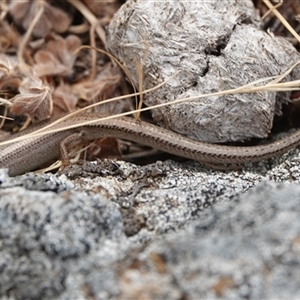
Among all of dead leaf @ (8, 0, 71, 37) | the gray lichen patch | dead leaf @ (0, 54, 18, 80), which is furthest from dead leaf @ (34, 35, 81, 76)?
the gray lichen patch

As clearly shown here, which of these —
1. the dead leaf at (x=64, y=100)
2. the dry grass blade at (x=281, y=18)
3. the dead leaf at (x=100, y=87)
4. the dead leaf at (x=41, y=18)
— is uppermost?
the dry grass blade at (x=281, y=18)

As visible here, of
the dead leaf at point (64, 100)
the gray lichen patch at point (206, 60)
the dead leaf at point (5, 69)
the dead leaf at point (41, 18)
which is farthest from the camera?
the dead leaf at point (41, 18)

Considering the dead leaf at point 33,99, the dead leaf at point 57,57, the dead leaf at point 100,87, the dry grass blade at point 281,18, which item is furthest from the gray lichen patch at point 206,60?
the dead leaf at point 57,57

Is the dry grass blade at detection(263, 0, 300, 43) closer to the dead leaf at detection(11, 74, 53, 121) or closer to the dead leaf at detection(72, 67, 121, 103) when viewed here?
the dead leaf at detection(72, 67, 121, 103)

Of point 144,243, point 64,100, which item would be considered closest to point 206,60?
point 64,100

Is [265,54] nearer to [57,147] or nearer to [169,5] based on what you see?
[169,5]

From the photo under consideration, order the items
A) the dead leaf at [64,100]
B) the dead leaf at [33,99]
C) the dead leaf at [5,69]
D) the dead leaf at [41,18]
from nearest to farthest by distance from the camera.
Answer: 1. the dead leaf at [33,99]
2. the dead leaf at [5,69]
3. the dead leaf at [64,100]
4. the dead leaf at [41,18]

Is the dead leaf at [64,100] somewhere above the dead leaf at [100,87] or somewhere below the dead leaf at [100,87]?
below

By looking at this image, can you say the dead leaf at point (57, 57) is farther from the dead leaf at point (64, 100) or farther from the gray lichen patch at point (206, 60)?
the gray lichen patch at point (206, 60)

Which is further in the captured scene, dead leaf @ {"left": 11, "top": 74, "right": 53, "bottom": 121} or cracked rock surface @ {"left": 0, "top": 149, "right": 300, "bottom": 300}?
dead leaf @ {"left": 11, "top": 74, "right": 53, "bottom": 121}
